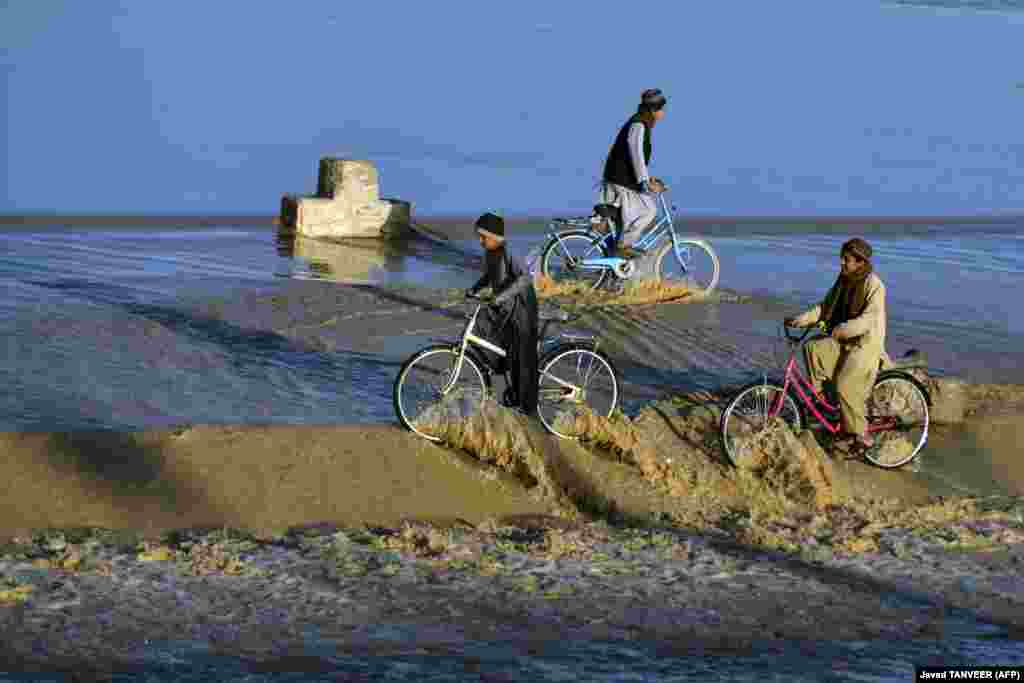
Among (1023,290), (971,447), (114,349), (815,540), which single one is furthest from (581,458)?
(1023,290)

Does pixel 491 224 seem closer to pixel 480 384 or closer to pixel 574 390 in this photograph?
pixel 480 384

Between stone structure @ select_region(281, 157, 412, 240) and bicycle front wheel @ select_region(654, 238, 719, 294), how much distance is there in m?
3.89

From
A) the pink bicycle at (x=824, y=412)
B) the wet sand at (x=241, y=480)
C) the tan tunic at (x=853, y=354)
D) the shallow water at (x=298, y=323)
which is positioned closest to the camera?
the wet sand at (x=241, y=480)

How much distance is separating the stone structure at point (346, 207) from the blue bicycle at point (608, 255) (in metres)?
3.17

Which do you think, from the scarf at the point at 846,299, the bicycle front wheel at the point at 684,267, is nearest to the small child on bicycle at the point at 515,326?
the scarf at the point at 846,299

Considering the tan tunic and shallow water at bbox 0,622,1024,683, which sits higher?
the tan tunic

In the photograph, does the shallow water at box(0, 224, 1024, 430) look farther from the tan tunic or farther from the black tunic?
the tan tunic

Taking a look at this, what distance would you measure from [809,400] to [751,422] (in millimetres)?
419

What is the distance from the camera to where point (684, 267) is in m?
16.7

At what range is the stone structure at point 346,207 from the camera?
19469 mm

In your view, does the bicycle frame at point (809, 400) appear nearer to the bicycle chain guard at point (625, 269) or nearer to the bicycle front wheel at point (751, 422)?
the bicycle front wheel at point (751, 422)

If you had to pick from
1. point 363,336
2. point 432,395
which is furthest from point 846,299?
point 363,336

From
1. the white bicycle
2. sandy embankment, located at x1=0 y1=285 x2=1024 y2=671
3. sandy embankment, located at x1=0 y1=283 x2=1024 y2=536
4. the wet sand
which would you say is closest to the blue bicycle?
sandy embankment, located at x1=0 y1=283 x2=1024 y2=536

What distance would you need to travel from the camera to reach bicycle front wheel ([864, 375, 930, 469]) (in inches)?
436
